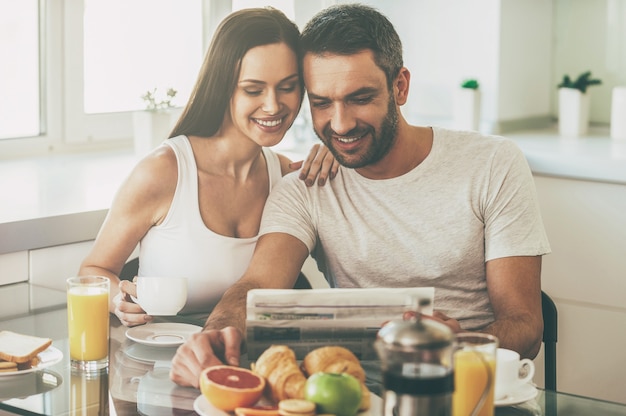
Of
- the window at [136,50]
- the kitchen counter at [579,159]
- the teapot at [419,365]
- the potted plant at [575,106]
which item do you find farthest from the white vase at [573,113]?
the teapot at [419,365]

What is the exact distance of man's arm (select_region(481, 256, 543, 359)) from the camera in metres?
1.78

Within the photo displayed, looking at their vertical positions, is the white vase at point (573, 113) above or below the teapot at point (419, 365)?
above

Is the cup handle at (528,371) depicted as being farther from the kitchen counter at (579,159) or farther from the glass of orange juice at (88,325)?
the kitchen counter at (579,159)

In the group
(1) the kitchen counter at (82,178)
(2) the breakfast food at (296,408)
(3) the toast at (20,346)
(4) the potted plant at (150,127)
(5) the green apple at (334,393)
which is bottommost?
(3) the toast at (20,346)

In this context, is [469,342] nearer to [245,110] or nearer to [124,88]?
[245,110]

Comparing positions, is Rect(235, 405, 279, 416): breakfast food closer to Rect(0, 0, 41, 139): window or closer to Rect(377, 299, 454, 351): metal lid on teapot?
Rect(377, 299, 454, 351): metal lid on teapot

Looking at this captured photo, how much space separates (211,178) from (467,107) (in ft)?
4.25

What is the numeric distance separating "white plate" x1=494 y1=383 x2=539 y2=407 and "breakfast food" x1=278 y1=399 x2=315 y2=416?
28 cm

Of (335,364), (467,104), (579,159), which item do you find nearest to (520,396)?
(335,364)

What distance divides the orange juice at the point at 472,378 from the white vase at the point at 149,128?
157 centimetres

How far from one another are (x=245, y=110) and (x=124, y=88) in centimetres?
109

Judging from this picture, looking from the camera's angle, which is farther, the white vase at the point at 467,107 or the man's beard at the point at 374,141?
the white vase at the point at 467,107

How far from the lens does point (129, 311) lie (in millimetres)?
1732

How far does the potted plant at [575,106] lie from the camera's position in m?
3.30
